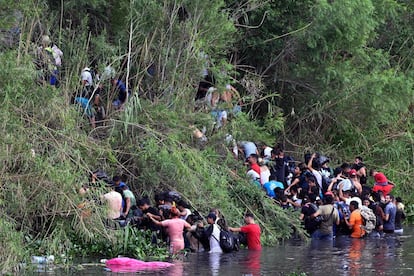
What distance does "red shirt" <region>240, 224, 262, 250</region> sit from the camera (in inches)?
925

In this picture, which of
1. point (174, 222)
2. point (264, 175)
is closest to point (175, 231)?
point (174, 222)

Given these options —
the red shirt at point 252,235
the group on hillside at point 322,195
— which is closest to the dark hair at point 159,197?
the red shirt at point 252,235

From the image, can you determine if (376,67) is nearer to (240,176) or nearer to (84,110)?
(240,176)

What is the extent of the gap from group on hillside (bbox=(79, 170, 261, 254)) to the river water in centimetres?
33

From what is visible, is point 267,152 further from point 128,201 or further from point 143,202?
point 128,201

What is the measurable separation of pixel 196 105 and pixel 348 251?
5019 mm

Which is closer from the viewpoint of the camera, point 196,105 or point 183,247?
point 183,247

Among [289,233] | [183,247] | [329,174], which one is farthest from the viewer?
[329,174]

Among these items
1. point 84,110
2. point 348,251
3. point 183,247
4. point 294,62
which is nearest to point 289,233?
point 348,251

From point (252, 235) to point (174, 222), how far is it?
205 cm

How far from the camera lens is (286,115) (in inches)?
1253

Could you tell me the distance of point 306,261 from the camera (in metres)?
A: 21.9

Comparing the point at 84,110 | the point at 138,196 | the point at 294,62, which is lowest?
the point at 138,196

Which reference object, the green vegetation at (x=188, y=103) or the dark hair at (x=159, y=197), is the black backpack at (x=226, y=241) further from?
the dark hair at (x=159, y=197)
